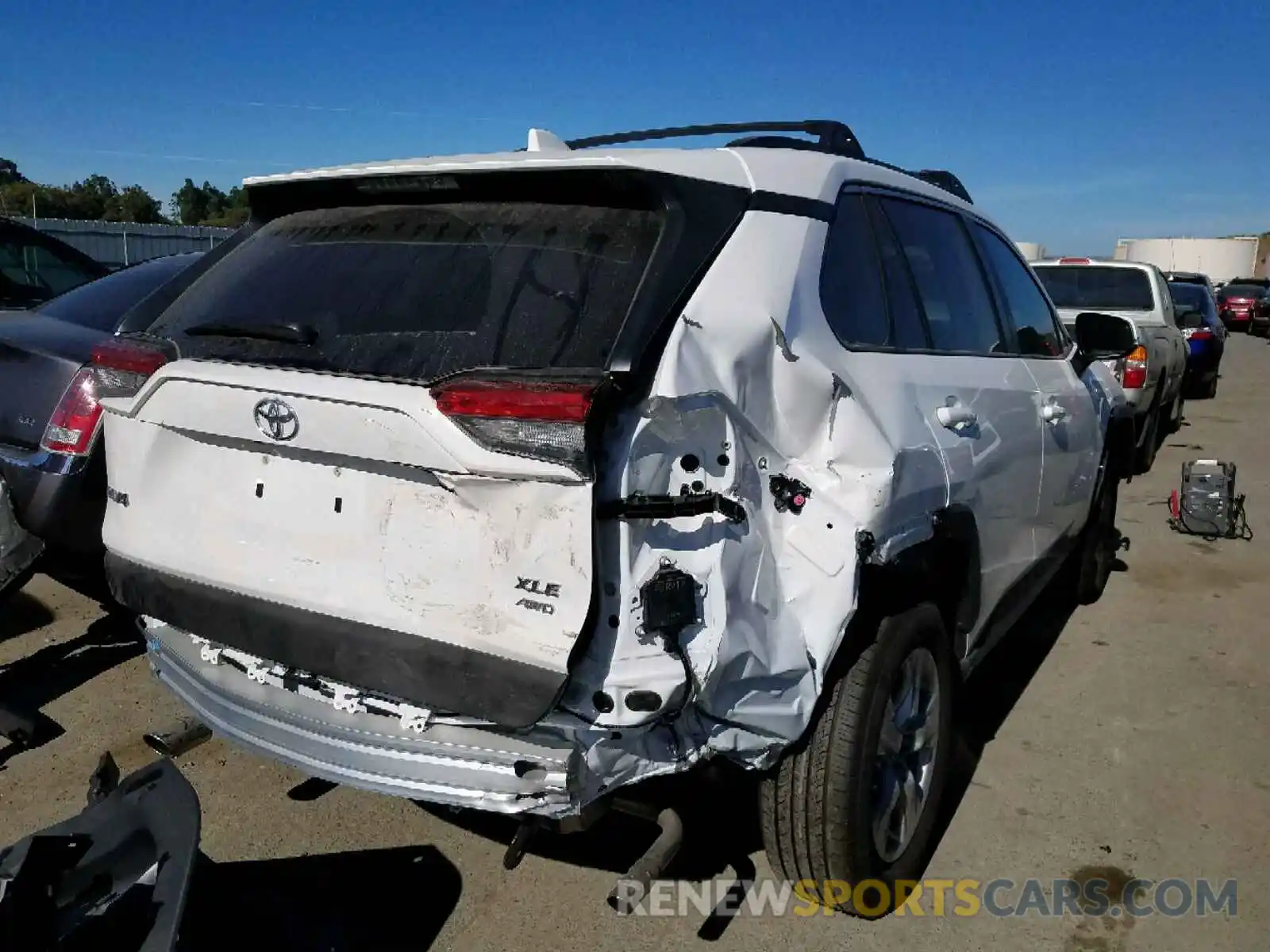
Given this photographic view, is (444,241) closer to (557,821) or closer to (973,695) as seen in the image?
(557,821)

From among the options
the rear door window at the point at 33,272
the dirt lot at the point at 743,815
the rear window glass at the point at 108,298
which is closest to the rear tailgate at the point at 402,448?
the dirt lot at the point at 743,815

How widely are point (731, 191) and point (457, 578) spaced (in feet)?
3.59

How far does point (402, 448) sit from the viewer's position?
6.95ft

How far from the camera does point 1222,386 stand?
1716cm

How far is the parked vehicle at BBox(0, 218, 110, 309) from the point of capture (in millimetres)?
7188

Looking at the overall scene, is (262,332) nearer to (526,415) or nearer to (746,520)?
(526,415)

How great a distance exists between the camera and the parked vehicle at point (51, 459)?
162 inches

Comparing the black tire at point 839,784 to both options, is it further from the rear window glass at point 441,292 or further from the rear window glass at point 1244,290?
the rear window glass at point 1244,290

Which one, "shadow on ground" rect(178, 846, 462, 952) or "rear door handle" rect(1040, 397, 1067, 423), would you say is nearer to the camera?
"shadow on ground" rect(178, 846, 462, 952)

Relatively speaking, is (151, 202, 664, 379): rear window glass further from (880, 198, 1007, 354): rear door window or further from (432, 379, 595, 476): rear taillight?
Answer: (880, 198, 1007, 354): rear door window

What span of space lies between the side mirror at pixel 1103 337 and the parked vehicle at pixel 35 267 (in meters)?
6.24

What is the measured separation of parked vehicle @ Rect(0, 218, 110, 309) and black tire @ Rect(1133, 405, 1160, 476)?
8.46 m

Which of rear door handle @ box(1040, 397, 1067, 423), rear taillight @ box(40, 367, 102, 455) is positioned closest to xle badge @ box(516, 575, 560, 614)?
rear door handle @ box(1040, 397, 1067, 423)

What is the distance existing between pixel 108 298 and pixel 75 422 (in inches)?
52.0
